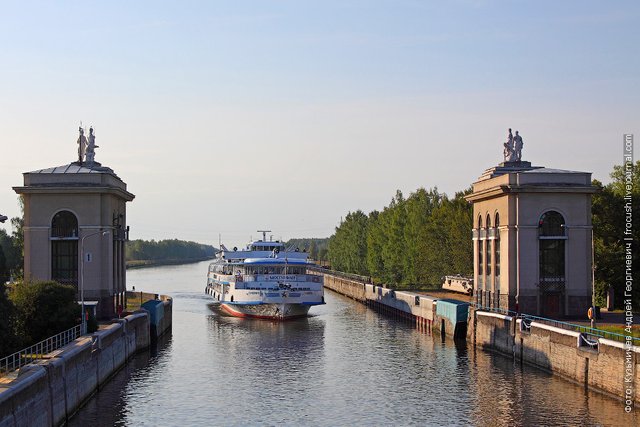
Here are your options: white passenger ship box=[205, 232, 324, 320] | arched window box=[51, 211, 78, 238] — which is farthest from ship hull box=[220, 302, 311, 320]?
arched window box=[51, 211, 78, 238]

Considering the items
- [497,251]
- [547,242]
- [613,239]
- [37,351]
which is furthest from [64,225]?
[613,239]

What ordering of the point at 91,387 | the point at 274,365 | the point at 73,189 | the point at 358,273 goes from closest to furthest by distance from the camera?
the point at 91,387, the point at 274,365, the point at 73,189, the point at 358,273

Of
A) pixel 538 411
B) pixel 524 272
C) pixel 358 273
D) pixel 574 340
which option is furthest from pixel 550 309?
pixel 358 273

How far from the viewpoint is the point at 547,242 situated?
7806cm

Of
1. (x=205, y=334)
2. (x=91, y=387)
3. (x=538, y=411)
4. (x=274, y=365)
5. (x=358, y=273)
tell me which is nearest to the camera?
(x=538, y=411)

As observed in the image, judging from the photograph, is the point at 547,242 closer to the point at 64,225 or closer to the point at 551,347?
the point at 551,347

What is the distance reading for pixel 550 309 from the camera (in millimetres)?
77125

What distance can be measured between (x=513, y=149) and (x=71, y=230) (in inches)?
1591

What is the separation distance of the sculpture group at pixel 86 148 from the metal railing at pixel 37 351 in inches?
1247

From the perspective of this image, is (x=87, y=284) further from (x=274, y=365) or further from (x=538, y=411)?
(x=538, y=411)

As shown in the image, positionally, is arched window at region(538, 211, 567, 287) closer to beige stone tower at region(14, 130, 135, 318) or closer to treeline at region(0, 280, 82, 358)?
beige stone tower at region(14, 130, 135, 318)

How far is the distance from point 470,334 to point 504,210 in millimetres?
10667

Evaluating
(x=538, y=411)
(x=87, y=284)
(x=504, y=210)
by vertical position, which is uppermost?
(x=504, y=210)

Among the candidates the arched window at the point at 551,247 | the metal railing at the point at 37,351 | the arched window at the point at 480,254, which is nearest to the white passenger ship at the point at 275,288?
the arched window at the point at 480,254
